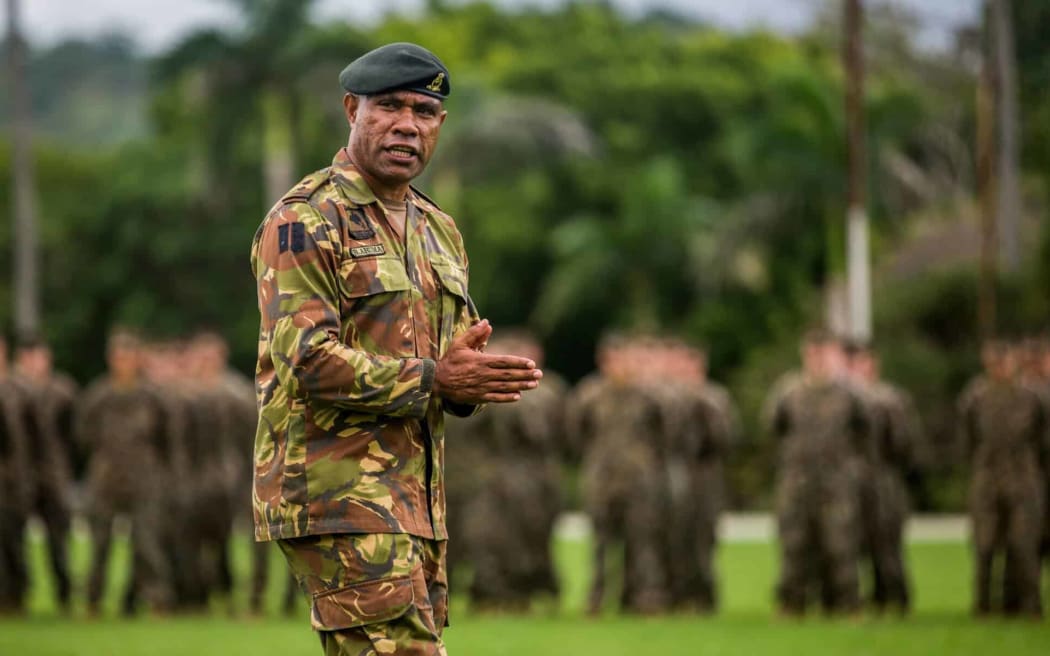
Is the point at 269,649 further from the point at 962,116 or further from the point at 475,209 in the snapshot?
the point at 475,209

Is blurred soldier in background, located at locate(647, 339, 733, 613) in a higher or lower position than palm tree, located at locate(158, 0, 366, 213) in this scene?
lower

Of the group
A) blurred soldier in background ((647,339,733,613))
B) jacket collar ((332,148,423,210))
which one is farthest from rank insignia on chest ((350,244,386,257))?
blurred soldier in background ((647,339,733,613))

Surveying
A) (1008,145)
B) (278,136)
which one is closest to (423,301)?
(1008,145)

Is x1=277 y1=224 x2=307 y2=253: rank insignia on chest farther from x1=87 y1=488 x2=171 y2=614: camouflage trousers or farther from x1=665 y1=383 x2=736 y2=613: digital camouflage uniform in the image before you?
x1=665 y1=383 x2=736 y2=613: digital camouflage uniform

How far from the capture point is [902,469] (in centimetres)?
1802

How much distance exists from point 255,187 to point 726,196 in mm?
11911

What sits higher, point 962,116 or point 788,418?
point 962,116

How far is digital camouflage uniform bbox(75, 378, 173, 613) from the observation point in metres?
18.1

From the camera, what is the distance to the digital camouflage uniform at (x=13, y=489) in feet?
59.8

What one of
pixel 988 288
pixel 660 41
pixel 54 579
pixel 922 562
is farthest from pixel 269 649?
pixel 660 41

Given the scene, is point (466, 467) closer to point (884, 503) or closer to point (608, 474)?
point (608, 474)

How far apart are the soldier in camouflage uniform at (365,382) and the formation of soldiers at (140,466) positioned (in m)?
12.0

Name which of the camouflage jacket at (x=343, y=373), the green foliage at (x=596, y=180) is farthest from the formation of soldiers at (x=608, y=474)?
the green foliage at (x=596, y=180)

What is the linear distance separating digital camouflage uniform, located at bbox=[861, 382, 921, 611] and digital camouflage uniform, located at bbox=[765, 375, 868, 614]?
6.3 inches
